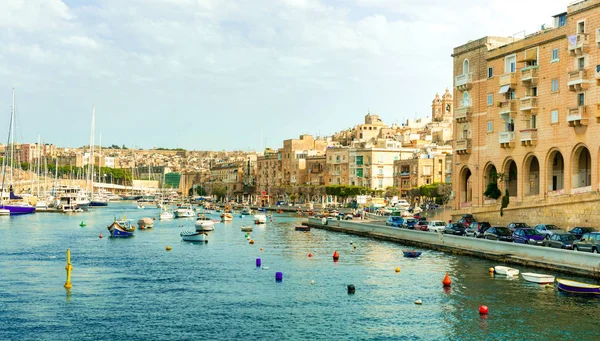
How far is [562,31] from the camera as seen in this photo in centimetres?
5650

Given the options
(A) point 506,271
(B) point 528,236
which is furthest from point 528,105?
(A) point 506,271

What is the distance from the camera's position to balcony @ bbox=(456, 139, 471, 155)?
70.0m

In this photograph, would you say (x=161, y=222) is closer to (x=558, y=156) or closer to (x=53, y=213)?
(x=53, y=213)

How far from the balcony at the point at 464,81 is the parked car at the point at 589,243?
93.3 ft

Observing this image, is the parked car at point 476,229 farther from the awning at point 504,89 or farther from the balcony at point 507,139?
the awning at point 504,89

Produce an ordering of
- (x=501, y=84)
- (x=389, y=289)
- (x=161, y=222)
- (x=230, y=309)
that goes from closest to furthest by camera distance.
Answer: (x=230, y=309)
(x=389, y=289)
(x=501, y=84)
(x=161, y=222)

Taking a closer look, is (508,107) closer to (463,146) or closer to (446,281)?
(463,146)

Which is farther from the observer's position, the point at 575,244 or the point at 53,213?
the point at 53,213

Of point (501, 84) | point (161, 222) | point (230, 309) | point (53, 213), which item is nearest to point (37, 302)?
point (230, 309)

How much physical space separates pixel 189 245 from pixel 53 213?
7382cm

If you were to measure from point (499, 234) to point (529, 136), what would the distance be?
35.8ft

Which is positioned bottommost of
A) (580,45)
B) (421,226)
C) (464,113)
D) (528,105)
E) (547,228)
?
(421,226)

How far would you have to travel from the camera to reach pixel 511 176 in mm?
64812

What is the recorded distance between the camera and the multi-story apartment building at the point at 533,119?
53.4 metres
